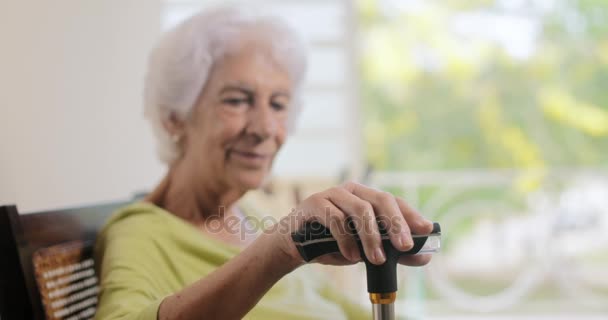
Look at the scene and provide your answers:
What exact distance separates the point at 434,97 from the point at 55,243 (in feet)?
27.9

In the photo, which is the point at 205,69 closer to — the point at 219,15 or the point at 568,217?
the point at 219,15

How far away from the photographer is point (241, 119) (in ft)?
3.46

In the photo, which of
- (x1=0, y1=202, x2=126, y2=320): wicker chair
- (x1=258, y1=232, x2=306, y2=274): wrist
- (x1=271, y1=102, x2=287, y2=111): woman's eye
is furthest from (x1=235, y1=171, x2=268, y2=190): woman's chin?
(x1=258, y1=232, x2=306, y2=274): wrist

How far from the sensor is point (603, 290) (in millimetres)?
7965

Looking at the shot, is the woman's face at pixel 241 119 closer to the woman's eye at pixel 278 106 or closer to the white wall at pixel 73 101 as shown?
the woman's eye at pixel 278 106

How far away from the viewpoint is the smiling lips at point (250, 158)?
1.08 m

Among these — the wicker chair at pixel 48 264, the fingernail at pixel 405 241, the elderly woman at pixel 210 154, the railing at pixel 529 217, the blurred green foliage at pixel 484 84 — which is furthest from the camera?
the blurred green foliage at pixel 484 84

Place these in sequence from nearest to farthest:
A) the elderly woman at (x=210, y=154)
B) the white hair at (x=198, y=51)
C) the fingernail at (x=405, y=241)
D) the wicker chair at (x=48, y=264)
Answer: the fingernail at (x=405, y=241) < the wicker chair at (x=48, y=264) < the elderly woman at (x=210, y=154) < the white hair at (x=198, y=51)

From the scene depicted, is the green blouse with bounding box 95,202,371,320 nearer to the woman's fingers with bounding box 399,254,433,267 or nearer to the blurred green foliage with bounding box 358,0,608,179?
the woman's fingers with bounding box 399,254,433,267

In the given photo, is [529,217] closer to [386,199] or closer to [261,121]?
[261,121]

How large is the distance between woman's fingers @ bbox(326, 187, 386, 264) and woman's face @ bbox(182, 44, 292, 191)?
0.53 meters

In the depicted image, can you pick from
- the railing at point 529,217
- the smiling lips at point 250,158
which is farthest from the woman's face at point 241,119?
the railing at point 529,217

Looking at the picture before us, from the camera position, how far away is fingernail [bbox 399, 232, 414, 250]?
52 centimetres

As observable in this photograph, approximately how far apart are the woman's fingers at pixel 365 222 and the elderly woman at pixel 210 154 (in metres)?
0.34
